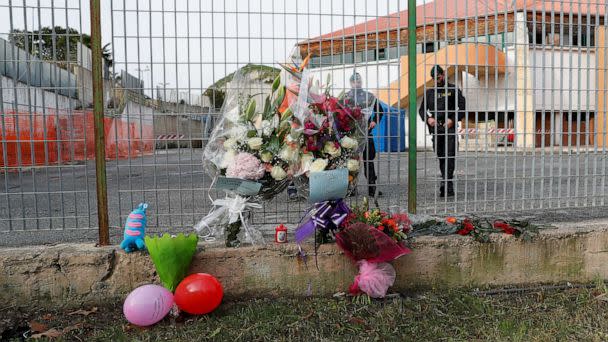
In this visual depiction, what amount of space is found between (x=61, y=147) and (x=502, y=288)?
340cm

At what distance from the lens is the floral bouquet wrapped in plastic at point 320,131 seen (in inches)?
140

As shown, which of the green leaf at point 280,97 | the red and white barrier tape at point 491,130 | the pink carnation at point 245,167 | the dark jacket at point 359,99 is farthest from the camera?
the red and white barrier tape at point 491,130

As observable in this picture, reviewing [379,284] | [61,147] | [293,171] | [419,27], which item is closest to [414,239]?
[379,284]

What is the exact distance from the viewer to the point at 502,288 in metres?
3.94

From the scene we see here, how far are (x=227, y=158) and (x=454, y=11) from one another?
2138 mm

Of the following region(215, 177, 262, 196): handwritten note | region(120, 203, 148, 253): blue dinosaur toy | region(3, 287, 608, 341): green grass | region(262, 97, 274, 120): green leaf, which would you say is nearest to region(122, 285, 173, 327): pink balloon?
region(3, 287, 608, 341): green grass

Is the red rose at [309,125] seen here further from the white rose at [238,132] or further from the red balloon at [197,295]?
the red balloon at [197,295]

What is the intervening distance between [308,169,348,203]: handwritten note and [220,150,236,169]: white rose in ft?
1.77

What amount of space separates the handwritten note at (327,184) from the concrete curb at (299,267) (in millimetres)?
412

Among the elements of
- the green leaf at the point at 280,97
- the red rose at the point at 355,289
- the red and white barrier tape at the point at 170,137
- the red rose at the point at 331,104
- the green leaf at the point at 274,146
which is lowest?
the red rose at the point at 355,289

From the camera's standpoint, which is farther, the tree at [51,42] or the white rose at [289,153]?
the tree at [51,42]

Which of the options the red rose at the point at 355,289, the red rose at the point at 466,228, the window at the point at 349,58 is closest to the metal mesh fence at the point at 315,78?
the window at the point at 349,58

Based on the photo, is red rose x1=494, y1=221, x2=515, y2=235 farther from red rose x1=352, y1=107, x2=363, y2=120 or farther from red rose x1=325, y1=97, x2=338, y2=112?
red rose x1=325, y1=97, x2=338, y2=112

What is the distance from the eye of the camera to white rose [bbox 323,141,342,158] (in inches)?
141
